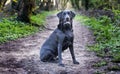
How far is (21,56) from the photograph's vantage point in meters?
10.8

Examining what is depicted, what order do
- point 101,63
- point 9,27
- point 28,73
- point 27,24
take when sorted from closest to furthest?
point 28,73 < point 101,63 < point 9,27 < point 27,24

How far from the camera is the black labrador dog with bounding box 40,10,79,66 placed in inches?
350

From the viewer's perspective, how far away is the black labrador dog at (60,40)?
8.90 meters

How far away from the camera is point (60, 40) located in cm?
913

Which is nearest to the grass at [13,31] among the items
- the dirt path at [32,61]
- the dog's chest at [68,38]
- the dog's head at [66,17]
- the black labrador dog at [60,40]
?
the dirt path at [32,61]

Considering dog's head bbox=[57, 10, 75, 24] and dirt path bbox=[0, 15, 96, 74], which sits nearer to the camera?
dirt path bbox=[0, 15, 96, 74]

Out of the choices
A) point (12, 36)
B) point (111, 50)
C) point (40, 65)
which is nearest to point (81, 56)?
point (111, 50)

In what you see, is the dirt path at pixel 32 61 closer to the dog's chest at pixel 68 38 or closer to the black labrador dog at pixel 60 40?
the black labrador dog at pixel 60 40

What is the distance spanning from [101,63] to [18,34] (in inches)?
329

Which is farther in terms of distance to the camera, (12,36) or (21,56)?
(12,36)

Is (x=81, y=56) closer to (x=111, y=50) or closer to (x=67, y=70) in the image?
(x=111, y=50)

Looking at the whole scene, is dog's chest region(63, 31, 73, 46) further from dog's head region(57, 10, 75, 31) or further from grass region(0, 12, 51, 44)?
grass region(0, 12, 51, 44)

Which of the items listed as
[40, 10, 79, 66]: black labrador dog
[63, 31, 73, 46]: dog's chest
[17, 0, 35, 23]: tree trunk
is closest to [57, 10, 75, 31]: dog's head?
[40, 10, 79, 66]: black labrador dog

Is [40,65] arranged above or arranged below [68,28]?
below
